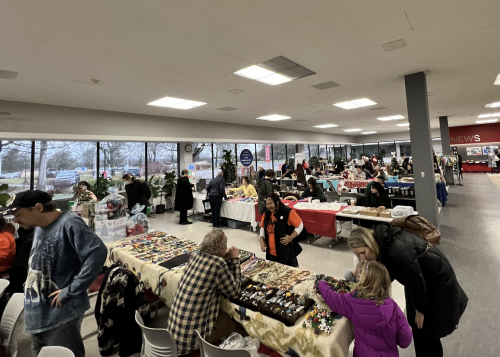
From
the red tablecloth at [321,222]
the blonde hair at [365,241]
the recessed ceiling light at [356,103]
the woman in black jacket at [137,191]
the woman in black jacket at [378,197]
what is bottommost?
the red tablecloth at [321,222]

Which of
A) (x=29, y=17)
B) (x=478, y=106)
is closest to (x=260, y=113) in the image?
(x=29, y=17)

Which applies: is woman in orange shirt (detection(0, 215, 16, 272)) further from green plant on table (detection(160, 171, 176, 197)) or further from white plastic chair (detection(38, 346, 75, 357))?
green plant on table (detection(160, 171, 176, 197))

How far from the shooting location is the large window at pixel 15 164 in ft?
20.2

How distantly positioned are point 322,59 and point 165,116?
17.9ft

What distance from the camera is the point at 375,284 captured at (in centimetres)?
146

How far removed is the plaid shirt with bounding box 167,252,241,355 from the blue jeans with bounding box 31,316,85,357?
2.10 feet

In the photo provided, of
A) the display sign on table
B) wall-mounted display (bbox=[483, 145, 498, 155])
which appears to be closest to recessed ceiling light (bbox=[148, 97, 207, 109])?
the display sign on table

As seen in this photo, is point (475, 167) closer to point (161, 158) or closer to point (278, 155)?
point (278, 155)

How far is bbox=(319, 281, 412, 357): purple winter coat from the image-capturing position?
56.1 inches

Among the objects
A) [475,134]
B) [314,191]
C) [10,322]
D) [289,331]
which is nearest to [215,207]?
[314,191]

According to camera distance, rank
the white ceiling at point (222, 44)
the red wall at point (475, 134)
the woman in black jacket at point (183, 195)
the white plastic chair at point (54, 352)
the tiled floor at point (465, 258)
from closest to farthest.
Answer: the white plastic chair at point (54, 352) < the tiled floor at point (465, 258) < the white ceiling at point (222, 44) < the woman in black jacket at point (183, 195) < the red wall at point (475, 134)

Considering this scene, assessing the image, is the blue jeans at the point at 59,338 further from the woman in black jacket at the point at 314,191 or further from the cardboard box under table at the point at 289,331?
the woman in black jacket at the point at 314,191

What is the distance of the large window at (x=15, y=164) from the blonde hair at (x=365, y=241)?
26.7 ft

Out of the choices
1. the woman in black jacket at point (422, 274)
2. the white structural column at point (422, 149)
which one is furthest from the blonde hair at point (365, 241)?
the white structural column at point (422, 149)
